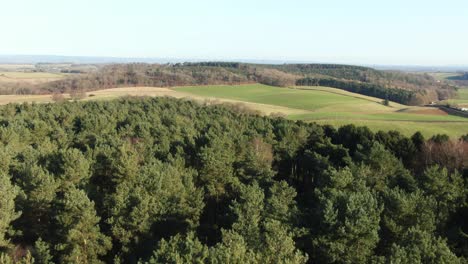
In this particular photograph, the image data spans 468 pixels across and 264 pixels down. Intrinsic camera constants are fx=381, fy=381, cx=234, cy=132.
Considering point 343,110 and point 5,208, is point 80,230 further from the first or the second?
point 343,110

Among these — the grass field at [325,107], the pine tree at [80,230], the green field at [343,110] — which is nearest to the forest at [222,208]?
the pine tree at [80,230]

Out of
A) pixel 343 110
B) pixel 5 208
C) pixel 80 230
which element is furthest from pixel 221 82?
pixel 5 208

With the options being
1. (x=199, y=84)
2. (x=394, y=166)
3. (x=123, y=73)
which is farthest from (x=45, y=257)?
(x=123, y=73)

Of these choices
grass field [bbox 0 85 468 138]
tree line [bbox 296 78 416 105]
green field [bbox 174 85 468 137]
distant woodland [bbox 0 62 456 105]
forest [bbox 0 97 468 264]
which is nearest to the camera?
forest [bbox 0 97 468 264]

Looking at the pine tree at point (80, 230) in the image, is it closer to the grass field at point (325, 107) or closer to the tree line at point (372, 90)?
the grass field at point (325, 107)

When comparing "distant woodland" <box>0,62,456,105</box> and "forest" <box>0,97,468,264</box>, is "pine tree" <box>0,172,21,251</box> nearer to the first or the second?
"forest" <box>0,97,468,264</box>

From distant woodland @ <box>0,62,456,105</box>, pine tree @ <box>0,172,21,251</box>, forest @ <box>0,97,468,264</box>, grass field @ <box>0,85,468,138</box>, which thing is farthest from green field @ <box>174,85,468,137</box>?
pine tree @ <box>0,172,21,251</box>
